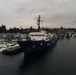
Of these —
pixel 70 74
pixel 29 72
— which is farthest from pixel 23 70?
pixel 70 74

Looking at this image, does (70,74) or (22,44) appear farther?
(22,44)

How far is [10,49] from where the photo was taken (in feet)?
179

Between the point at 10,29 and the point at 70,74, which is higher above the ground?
the point at 10,29

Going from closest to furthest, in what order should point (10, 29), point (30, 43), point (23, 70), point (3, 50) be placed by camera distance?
point (23, 70) < point (30, 43) < point (3, 50) < point (10, 29)

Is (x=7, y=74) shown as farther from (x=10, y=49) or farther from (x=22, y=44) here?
(x=10, y=49)

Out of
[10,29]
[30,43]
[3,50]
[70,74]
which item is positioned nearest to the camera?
[70,74]

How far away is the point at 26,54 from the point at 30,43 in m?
3.84

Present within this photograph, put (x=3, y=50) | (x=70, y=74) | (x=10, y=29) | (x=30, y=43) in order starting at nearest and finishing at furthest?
1. (x=70, y=74)
2. (x=30, y=43)
3. (x=3, y=50)
4. (x=10, y=29)

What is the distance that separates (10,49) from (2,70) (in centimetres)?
2098

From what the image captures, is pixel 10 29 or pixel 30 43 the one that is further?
pixel 10 29

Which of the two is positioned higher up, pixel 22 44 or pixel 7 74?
pixel 22 44

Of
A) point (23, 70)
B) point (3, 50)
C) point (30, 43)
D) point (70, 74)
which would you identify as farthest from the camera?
point (3, 50)

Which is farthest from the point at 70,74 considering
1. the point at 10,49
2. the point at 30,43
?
the point at 10,49

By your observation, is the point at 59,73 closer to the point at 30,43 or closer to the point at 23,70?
the point at 23,70
